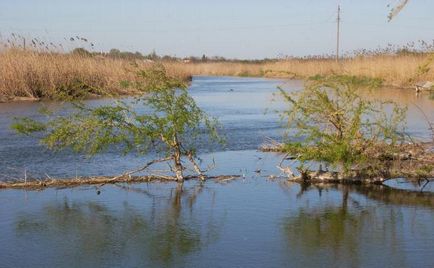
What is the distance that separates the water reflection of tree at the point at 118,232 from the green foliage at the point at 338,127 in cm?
202

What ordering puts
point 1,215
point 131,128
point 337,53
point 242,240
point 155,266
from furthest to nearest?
point 337,53
point 131,128
point 1,215
point 242,240
point 155,266

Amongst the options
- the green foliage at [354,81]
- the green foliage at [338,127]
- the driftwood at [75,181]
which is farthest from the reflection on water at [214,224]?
the green foliage at [354,81]

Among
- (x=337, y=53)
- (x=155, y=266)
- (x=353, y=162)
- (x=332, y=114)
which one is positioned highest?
(x=337, y=53)

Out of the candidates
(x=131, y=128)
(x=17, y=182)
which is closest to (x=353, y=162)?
(x=131, y=128)

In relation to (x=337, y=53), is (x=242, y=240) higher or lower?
lower

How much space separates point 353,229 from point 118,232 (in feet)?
7.01

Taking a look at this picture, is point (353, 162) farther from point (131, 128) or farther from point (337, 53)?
point (337, 53)

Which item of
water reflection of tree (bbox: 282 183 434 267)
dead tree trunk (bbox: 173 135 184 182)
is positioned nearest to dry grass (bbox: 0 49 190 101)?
dead tree trunk (bbox: 173 135 184 182)

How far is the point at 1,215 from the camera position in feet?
18.4

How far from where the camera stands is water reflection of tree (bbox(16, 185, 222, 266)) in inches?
178

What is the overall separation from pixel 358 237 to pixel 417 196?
192 cm

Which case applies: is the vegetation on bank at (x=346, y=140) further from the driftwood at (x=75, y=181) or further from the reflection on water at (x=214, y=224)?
the driftwood at (x=75, y=181)

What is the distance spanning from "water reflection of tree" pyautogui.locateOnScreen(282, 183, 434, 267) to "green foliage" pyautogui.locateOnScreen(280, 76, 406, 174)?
524 mm

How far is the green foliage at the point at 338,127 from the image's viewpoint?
7.20 m
